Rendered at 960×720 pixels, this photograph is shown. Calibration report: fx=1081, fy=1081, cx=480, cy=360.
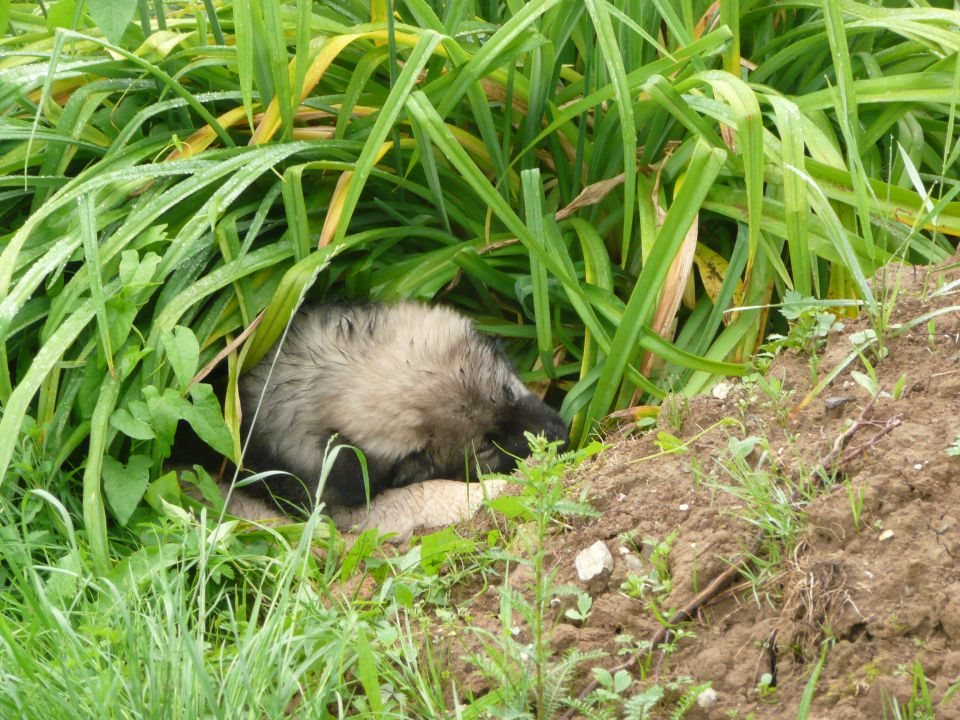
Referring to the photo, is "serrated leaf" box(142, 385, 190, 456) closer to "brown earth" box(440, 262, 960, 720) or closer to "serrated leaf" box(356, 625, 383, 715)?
"brown earth" box(440, 262, 960, 720)

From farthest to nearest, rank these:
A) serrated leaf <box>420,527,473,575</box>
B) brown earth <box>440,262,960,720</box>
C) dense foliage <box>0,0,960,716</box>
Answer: dense foliage <box>0,0,960,716</box> < serrated leaf <box>420,527,473,575</box> < brown earth <box>440,262,960,720</box>

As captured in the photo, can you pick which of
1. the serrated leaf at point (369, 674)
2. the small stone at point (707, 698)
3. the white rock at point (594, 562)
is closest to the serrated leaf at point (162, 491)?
the serrated leaf at point (369, 674)

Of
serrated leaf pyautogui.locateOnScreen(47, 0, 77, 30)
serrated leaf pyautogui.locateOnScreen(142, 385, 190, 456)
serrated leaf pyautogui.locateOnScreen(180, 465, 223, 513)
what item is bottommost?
serrated leaf pyautogui.locateOnScreen(180, 465, 223, 513)

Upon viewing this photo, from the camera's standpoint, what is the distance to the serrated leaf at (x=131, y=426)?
266 cm

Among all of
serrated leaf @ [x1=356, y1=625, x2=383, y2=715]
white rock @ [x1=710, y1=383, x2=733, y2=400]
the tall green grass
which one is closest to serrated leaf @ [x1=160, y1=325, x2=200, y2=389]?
the tall green grass

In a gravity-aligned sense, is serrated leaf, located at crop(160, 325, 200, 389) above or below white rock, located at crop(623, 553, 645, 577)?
above

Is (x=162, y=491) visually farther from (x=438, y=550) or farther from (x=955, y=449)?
(x=955, y=449)

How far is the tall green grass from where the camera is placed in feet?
9.11

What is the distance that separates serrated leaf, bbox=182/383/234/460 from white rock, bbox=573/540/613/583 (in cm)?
104

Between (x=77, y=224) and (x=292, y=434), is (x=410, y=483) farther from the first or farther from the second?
(x=77, y=224)

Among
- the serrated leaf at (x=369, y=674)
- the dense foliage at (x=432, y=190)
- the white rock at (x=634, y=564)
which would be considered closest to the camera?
the serrated leaf at (x=369, y=674)

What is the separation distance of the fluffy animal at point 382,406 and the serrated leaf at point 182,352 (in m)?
0.43

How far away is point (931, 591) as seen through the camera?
1.70 meters

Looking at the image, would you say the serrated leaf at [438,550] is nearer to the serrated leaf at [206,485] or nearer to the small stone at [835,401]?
the serrated leaf at [206,485]
